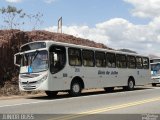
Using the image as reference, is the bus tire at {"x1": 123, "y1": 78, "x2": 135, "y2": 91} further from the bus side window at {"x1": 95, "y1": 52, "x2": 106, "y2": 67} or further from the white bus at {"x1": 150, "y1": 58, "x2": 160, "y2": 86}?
the white bus at {"x1": 150, "y1": 58, "x2": 160, "y2": 86}

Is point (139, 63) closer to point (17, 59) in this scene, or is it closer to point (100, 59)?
point (100, 59)

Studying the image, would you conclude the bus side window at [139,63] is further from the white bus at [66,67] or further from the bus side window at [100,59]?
the bus side window at [100,59]

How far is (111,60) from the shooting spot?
27734 millimetres

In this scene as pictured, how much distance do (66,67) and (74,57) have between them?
3.54ft

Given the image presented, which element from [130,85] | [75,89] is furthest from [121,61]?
[75,89]

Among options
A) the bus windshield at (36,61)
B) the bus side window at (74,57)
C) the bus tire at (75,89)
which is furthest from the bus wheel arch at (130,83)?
the bus windshield at (36,61)

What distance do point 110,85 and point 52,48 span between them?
6798 mm

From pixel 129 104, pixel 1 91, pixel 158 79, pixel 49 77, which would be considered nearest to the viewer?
pixel 129 104

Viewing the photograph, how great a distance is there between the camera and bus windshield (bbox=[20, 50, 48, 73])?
21.8m

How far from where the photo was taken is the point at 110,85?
27.6 metres

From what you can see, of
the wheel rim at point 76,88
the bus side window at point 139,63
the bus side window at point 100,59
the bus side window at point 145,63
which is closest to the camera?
the wheel rim at point 76,88

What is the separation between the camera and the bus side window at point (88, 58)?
24.7 metres

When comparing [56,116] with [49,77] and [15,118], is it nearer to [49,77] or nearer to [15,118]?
[15,118]

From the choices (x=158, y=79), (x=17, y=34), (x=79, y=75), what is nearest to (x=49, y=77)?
(x=79, y=75)
